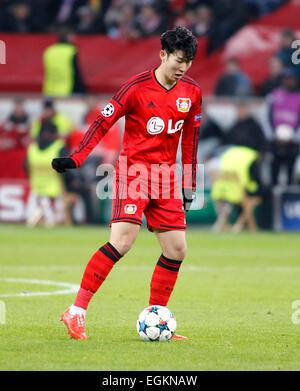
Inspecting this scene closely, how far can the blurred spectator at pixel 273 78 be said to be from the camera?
18812 mm

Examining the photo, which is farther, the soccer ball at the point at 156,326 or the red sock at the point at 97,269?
the red sock at the point at 97,269

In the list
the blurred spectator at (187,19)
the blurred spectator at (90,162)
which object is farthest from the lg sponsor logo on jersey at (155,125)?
the blurred spectator at (187,19)

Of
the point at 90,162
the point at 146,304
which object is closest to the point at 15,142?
the point at 90,162

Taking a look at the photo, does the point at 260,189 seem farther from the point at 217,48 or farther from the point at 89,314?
the point at 89,314

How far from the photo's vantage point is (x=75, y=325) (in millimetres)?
6582

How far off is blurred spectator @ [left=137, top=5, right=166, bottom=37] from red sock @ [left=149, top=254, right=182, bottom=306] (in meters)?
15.8

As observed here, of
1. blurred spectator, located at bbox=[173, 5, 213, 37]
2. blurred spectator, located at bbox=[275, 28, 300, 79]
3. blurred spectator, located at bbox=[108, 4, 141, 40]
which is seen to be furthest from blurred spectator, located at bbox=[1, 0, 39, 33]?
blurred spectator, located at bbox=[275, 28, 300, 79]

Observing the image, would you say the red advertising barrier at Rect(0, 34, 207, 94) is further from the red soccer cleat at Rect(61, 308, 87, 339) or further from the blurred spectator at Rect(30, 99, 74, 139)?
the red soccer cleat at Rect(61, 308, 87, 339)

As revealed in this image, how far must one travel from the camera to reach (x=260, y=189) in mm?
18344

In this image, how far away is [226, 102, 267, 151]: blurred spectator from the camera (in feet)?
60.7

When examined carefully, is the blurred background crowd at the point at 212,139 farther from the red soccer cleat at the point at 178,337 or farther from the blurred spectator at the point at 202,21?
the red soccer cleat at the point at 178,337

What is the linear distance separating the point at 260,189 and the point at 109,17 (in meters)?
7.45

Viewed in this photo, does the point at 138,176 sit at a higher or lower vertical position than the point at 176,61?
lower
